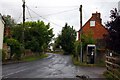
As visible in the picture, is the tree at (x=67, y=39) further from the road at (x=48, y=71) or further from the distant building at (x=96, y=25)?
the road at (x=48, y=71)

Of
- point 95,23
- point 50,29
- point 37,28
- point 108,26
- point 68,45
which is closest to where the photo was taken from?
point 108,26

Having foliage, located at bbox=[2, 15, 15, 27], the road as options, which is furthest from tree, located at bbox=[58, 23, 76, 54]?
the road

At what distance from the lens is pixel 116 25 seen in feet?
52.8

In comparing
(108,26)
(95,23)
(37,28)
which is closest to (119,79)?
(108,26)

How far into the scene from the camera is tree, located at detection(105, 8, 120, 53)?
15608 millimetres

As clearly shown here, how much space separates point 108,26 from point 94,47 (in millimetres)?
20626

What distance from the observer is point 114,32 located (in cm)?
1598

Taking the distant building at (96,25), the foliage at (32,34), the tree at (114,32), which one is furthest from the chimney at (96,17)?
the tree at (114,32)

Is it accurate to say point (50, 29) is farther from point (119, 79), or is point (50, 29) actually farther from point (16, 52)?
point (119, 79)

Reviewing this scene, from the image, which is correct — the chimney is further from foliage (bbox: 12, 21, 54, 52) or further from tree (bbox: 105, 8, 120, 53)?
tree (bbox: 105, 8, 120, 53)

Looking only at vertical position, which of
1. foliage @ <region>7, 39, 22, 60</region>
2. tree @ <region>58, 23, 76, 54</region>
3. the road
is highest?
tree @ <region>58, 23, 76, 54</region>

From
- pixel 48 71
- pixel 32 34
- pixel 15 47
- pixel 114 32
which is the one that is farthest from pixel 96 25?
pixel 114 32

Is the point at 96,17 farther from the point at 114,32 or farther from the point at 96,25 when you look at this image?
the point at 114,32

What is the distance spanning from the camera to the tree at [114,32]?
51.2 feet
